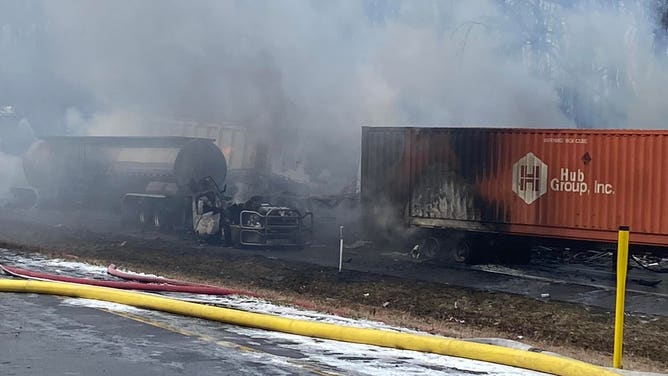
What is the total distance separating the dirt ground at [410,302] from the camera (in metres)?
11.6

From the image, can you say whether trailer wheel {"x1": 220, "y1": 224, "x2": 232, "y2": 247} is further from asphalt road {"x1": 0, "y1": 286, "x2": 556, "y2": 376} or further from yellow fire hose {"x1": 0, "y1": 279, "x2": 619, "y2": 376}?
asphalt road {"x1": 0, "y1": 286, "x2": 556, "y2": 376}

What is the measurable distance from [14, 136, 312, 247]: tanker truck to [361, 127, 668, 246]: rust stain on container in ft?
10.5

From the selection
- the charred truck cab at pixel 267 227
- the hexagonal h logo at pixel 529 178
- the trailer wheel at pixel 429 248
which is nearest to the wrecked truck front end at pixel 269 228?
the charred truck cab at pixel 267 227

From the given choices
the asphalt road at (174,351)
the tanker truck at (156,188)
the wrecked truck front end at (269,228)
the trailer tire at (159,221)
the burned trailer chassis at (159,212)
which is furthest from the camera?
the trailer tire at (159,221)

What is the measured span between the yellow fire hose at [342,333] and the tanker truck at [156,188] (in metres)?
11.9

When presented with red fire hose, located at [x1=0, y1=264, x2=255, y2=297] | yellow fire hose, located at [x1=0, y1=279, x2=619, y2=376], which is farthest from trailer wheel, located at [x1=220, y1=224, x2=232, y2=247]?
yellow fire hose, located at [x1=0, y1=279, x2=619, y2=376]

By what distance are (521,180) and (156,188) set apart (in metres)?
14.0

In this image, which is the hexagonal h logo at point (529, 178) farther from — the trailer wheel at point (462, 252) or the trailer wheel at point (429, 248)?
the trailer wheel at point (429, 248)

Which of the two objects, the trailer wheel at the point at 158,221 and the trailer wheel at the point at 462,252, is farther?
the trailer wheel at the point at 158,221

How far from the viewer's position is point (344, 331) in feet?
28.7

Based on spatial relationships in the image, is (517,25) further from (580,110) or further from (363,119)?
(363,119)

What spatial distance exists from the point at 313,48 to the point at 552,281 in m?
14.8

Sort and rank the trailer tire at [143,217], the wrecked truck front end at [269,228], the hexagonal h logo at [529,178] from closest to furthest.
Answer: the hexagonal h logo at [529,178], the wrecked truck front end at [269,228], the trailer tire at [143,217]

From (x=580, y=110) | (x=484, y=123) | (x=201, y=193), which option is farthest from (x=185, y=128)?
(x=580, y=110)
